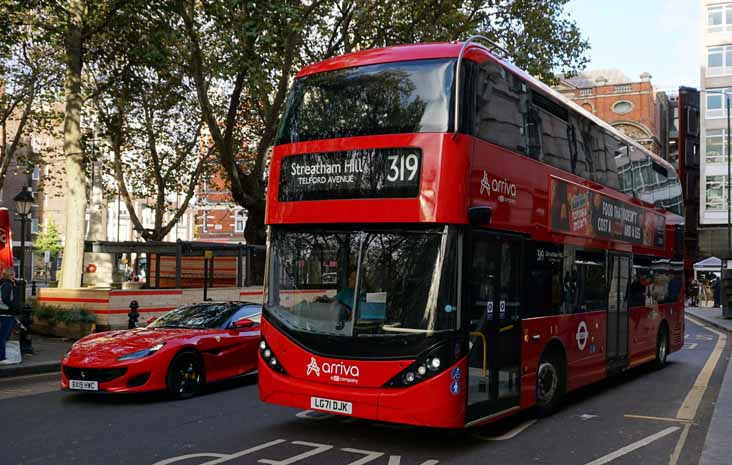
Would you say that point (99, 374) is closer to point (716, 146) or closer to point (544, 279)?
point (544, 279)

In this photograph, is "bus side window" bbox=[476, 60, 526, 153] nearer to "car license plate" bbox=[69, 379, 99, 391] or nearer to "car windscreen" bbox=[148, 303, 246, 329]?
"car windscreen" bbox=[148, 303, 246, 329]

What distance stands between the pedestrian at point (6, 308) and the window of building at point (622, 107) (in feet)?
217

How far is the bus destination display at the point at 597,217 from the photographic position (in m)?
9.25

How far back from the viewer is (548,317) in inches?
356

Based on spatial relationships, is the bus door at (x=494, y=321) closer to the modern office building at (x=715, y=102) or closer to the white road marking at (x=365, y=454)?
the white road marking at (x=365, y=454)

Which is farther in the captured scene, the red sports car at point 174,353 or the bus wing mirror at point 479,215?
the red sports car at point 174,353

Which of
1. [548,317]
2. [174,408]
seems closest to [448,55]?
[548,317]

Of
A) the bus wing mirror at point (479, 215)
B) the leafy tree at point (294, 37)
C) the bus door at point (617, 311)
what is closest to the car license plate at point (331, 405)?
the bus wing mirror at point (479, 215)

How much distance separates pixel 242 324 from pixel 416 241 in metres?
4.36

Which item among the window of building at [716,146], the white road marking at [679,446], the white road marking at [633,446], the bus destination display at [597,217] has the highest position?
the window of building at [716,146]

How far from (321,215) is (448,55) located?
2.09m

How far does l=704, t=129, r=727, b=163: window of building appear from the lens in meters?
52.8

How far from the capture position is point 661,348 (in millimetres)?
14117

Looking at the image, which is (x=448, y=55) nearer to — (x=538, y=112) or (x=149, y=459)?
(x=538, y=112)
